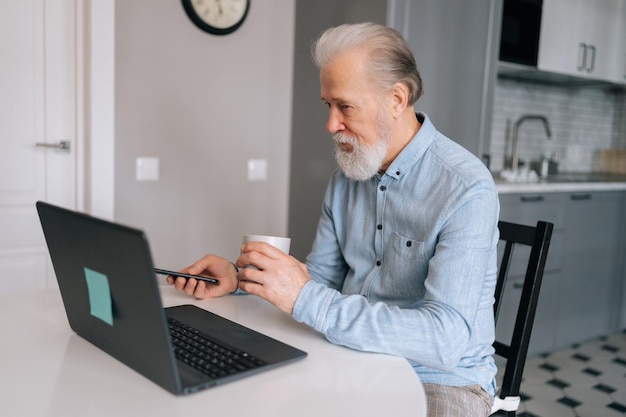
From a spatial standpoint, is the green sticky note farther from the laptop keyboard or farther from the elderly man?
the elderly man

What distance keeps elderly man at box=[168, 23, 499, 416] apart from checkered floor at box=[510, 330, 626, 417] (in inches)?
59.6

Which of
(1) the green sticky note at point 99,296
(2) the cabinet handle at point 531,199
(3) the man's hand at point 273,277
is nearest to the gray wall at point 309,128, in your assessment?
(2) the cabinet handle at point 531,199

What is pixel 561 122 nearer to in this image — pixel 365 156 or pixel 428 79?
pixel 428 79

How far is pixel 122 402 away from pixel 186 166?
2107mm

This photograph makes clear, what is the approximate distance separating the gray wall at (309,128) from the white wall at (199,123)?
0.06m

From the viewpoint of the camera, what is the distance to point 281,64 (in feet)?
10.3

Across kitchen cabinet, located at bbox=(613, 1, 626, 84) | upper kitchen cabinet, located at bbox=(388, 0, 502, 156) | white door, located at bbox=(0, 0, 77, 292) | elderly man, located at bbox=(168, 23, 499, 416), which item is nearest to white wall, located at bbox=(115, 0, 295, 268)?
white door, located at bbox=(0, 0, 77, 292)

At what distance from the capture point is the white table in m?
0.83

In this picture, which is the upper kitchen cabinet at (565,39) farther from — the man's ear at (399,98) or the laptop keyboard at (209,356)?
the laptop keyboard at (209,356)

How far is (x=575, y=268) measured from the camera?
3.46 metres

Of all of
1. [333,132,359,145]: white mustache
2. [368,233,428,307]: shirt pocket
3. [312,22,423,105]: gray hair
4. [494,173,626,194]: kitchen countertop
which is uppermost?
[312,22,423,105]: gray hair

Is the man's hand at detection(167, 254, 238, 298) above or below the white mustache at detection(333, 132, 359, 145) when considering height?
below

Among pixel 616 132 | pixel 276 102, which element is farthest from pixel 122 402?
pixel 616 132

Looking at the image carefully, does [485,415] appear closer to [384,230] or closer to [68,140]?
[384,230]
